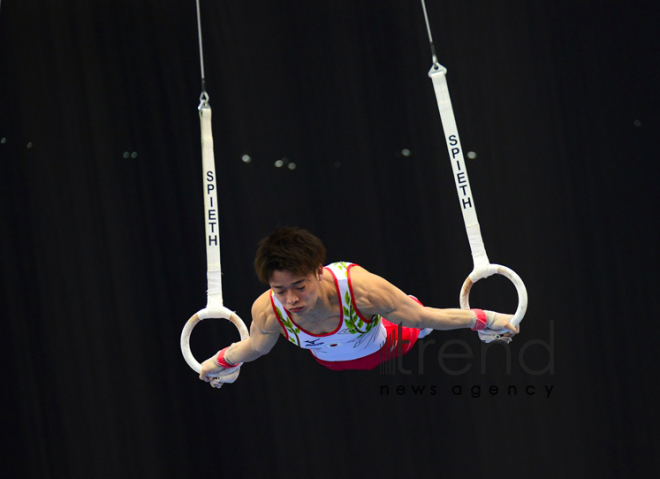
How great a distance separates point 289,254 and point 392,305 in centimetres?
39

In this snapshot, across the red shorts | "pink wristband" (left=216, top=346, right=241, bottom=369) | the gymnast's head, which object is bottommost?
the red shorts

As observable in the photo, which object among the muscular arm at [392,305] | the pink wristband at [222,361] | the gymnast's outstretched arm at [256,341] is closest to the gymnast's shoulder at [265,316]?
the gymnast's outstretched arm at [256,341]

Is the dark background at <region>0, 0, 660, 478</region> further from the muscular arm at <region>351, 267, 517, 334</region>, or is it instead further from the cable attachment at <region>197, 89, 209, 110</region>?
the muscular arm at <region>351, 267, 517, 334</region>

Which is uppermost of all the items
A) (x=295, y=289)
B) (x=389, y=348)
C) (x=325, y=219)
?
(x=325, y=219)

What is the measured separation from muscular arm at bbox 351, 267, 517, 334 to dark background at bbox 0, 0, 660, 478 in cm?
129

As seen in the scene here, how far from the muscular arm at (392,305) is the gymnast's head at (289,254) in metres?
0.18

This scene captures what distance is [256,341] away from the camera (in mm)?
2631

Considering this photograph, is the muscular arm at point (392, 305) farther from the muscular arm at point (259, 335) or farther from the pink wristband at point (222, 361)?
the pink wristband at point (222, 361)

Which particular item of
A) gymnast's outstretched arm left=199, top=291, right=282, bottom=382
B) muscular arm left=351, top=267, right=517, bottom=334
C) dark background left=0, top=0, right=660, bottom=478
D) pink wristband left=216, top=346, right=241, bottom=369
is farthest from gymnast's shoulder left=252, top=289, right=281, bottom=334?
dark background left=0, top=0, right=660, bottom=478

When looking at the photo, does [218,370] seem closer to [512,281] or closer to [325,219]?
[512,281]

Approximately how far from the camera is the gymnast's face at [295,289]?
229 centimetres

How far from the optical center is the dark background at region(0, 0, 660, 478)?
12.3 ft

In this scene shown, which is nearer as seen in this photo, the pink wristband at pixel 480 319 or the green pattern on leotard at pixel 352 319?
the green pattern on leotard at pixel 352 319

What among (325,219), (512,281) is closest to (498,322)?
(512,281)
